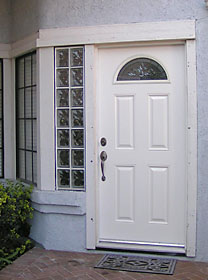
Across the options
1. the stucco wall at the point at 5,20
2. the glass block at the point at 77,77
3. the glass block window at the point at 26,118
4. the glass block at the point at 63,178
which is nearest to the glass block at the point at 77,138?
the glass block at the point at 63,178

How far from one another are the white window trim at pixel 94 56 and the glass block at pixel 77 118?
0.13m

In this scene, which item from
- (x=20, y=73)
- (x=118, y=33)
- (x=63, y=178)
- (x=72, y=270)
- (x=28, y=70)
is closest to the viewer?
(x=72, y=270)

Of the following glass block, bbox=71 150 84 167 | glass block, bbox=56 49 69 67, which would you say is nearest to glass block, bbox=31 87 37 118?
glass block, bbox=56 49 69 67

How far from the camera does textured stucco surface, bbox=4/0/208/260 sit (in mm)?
4980

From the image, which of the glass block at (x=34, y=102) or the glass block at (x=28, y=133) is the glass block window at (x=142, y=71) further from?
the glass block at (x=28, y=133)

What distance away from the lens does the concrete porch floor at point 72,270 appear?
15.4ft

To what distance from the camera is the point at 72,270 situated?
490 cm

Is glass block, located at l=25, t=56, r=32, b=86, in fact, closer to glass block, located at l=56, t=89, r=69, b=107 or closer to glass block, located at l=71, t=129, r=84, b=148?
glass block, located at l=56, t=89, r=69, b=107

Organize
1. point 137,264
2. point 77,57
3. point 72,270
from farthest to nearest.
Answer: point 77,57
point 137,264
point 72,270

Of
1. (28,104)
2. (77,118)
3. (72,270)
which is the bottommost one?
(72,270)

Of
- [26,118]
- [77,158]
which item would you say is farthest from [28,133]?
[77,158]

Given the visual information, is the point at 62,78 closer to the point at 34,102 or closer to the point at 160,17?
the point at 34,102

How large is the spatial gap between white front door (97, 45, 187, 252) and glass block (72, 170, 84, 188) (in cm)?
22

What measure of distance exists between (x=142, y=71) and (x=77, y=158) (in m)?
1.26
